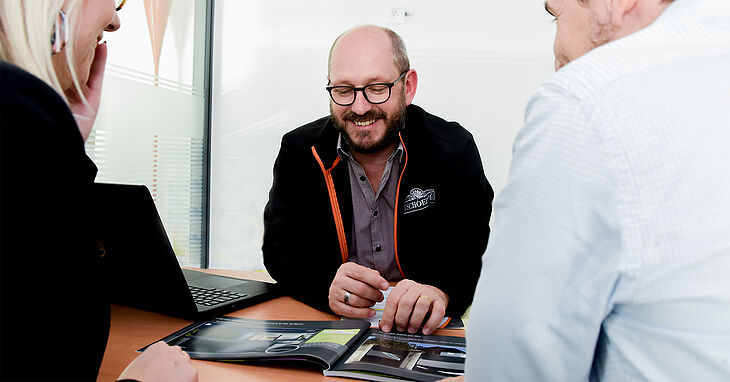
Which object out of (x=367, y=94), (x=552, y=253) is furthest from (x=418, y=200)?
(x=552, y=253)

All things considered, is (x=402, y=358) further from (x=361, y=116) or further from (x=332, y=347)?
(x=361, y=116)

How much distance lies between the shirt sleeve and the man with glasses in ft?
3.12

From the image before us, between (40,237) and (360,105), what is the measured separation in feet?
4.46

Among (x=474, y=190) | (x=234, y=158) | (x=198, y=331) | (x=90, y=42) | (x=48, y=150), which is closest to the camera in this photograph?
(x=48, y=150)

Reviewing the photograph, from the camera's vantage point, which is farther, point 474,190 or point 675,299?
point 474,190

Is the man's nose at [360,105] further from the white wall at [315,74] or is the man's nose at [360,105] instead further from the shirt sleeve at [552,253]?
the white wall at [315,74]

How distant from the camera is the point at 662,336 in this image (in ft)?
1.77

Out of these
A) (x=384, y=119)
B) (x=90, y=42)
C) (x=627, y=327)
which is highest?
(x=90, y=42)

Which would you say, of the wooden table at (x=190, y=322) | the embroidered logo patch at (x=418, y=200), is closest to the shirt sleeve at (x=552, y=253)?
the wooden table at (x=190, y=322)

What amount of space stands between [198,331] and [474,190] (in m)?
1.01

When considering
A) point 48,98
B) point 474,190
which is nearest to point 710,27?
point 48,98

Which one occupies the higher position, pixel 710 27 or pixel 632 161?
pixel 710 27

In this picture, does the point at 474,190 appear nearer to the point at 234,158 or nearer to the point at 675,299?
the point at 675,299

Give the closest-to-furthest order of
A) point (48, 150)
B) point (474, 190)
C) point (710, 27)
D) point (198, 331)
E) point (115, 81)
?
point (48, 150) < point (710, 27) < point (198, 331) < point (474, 190) < point (115, 81)
